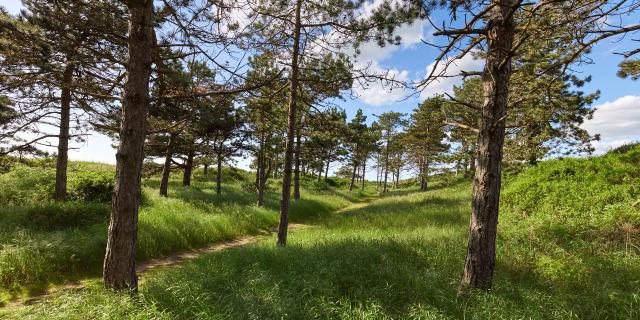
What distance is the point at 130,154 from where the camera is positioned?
459 centimetres

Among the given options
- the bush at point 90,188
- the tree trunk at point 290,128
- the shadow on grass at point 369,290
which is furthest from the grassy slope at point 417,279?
the bush at point 90,188

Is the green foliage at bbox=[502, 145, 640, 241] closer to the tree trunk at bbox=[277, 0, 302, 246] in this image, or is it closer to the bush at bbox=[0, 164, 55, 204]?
the tree trunk at bbox=[277, 0, 302, 246]

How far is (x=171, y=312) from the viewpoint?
4156 millimetres

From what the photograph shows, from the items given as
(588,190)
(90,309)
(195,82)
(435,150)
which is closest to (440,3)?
(195,82)

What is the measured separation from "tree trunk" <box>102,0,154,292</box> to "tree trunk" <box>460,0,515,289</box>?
5118 millimetres

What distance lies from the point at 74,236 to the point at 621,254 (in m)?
12.4

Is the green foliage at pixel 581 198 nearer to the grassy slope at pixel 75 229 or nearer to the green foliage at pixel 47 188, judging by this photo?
the grassy slope at pixel 75 229

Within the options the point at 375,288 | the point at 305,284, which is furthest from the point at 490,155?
the point at 305,284

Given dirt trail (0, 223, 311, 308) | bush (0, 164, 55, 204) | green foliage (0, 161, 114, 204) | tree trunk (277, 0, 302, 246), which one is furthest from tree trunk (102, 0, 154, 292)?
bush (0, 164, 55, 204)

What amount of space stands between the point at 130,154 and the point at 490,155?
17.5 ft

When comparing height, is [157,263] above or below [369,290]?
below

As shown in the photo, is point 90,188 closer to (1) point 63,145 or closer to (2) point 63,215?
(1) point 63,145

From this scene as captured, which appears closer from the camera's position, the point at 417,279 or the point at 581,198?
the point at 417,279

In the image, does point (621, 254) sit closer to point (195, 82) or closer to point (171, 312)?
point (171, 312)
